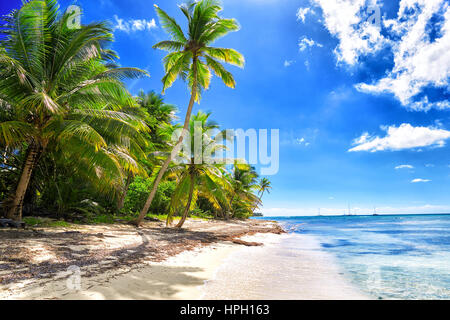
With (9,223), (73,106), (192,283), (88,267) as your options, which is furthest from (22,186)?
(192,283)

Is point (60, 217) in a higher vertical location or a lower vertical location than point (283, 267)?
higher

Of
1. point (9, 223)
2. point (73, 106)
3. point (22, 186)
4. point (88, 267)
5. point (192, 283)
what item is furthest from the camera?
point (73, 106)

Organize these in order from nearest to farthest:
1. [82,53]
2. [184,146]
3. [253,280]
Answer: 1. [253,280]
2. [82,53]
3. [184,146]

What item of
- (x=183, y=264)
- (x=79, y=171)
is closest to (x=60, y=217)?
(x=79, y=171)

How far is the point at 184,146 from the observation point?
13148 mm

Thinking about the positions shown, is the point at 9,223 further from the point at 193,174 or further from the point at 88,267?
the point at 193,174

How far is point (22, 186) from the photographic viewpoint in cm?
736

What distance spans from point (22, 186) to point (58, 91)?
3.45m

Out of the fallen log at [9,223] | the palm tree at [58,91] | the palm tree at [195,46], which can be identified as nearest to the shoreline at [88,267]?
the fallen log at [9,223]

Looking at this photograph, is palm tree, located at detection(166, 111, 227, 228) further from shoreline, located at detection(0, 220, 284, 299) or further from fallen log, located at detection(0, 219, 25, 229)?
fallen log, located at detection(0, 219, 25, 229)

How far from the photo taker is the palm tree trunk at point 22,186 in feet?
23.8

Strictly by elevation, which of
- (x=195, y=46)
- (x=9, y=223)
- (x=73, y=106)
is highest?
(x=195, y=46)

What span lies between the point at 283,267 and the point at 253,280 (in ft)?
6.33
